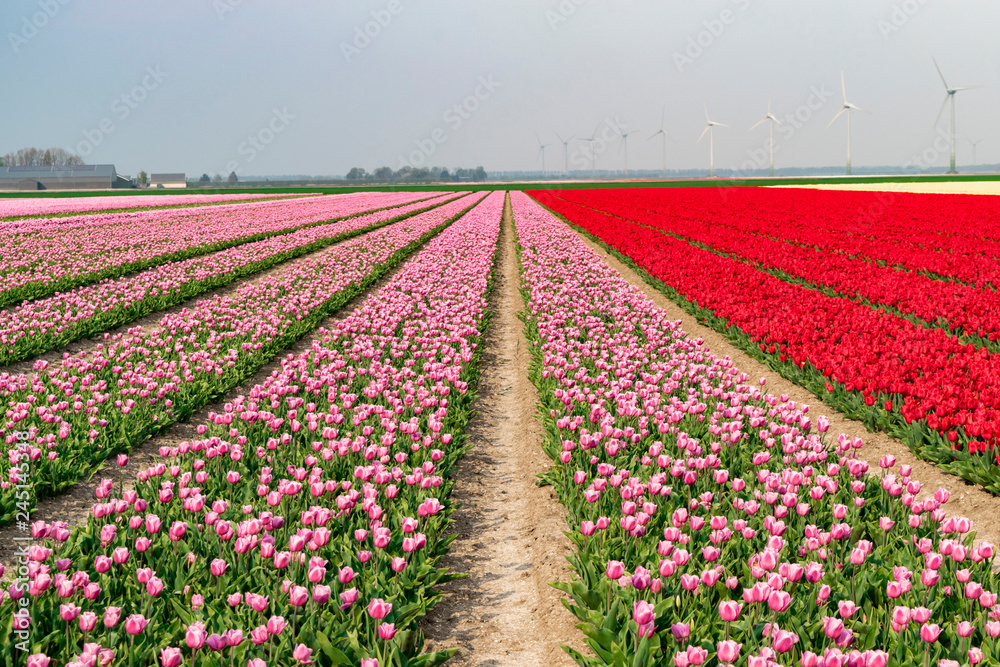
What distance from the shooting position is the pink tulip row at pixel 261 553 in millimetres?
3242

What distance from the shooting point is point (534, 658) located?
149 inches

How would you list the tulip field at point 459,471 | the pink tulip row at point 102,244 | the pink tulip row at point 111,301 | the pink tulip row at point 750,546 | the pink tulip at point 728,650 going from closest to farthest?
Result: the pink tulip at point 728,650 → the pink tulip row at point 750,546 → the tulip field at point 459,471 → the pink tulip row at point 111,301 → the pink tulip row at point 102,244

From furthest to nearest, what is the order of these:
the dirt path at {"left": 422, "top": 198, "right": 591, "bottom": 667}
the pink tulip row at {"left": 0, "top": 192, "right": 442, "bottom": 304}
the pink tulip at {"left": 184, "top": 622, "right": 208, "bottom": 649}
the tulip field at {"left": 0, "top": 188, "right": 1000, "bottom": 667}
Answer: the pink tulip row at {"left": 0, "top": 192, "right": 442, "bottom": 304}, the dirt path at {"left": 422, "top": 198, "right": 591, "bottom": 667}, the tulip field at {"left": 0, "top": 188, "right": 1000, "bottom": 667}, the pink tulip at {"left": 184, "top": 622, "right": 208, "bottom": 649}

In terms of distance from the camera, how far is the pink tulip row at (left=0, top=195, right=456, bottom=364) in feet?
33.2

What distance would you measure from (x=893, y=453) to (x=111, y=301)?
13.1m

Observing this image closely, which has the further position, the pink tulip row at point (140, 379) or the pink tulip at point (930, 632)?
the pink tulip row at point (140, 379)

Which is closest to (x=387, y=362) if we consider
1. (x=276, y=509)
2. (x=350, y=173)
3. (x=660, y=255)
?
(x=276, y=509)

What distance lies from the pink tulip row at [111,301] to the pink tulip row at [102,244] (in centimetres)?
66

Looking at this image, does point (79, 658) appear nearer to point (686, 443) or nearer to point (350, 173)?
point (686, 443)

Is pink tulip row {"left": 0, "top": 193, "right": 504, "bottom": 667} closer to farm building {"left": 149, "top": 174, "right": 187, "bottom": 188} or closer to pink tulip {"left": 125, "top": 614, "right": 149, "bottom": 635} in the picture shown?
pink tulip {"left": 125, "top": 614, "right": 149, "bottom": 635}

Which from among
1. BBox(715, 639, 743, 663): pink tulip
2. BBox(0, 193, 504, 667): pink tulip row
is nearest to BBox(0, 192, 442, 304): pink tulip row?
BBox(0, 193, 504, 667): pink tulip row

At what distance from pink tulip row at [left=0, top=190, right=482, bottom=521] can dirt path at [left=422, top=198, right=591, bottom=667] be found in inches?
130

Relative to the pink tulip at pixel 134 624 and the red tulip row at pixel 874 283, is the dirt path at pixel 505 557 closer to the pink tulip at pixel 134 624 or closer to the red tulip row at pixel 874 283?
the pink tulip at pixel 134 624

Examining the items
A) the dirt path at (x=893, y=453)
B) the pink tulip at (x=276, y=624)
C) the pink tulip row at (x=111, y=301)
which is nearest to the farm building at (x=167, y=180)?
the pink tulip row at (x=111, y=301)
